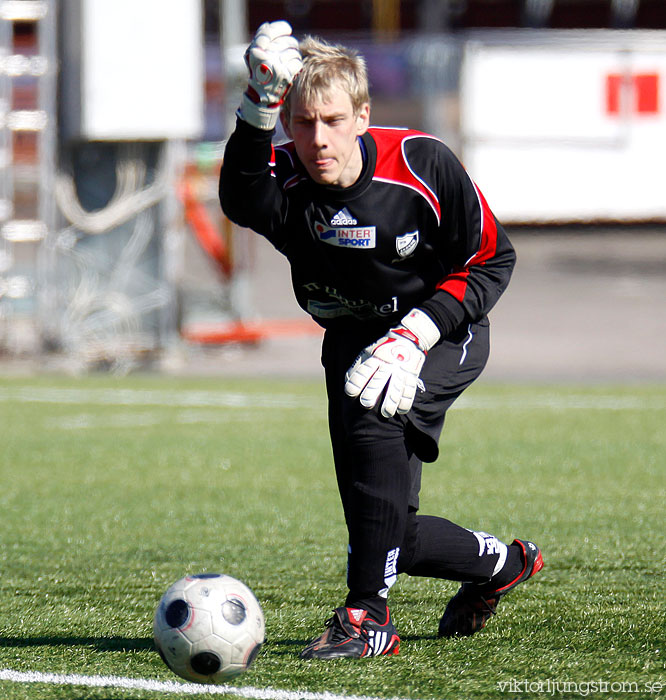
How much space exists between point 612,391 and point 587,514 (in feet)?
20.5

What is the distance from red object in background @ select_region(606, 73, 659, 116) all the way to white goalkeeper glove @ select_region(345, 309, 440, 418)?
56.2 ft

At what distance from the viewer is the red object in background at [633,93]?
19.7 m

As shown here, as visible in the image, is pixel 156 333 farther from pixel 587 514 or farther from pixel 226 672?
pixel 226 672

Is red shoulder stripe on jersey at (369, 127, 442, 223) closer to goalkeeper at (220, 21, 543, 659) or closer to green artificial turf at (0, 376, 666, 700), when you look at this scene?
goalkeeper at (220, 21, 543, 659)

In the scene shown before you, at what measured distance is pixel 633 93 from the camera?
1977cm

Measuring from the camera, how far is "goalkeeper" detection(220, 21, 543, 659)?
11.2ft

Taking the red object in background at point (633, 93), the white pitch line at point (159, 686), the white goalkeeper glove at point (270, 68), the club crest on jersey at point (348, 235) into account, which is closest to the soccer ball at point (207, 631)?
the white pitch line at point (159, 686)

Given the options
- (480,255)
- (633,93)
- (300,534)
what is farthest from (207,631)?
(633,93)

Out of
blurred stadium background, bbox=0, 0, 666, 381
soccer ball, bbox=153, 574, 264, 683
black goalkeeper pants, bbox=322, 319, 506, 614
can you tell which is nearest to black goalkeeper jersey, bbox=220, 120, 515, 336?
black goalkeeper pants, bbox=322, 319, 506, 614

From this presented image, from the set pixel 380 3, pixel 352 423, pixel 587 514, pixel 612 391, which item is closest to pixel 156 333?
pixel 612 391

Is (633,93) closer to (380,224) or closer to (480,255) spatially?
(480,255)

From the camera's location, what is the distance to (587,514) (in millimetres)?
5961

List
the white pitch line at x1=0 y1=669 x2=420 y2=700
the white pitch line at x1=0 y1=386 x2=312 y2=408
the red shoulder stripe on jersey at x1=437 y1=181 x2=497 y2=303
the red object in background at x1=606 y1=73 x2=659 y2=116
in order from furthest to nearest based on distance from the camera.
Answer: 1. the red object in background at x1=606 y1=73 x2=659 y2=116
2. the white pitch line at x1=0 y1=386 x2=312 y2=408
3. the red shoulder stripe on jersey at x1=437 y1=181 x2=497 y2=303
4. the white pitch line at x1=0 y1=669 x2=420 y2=700

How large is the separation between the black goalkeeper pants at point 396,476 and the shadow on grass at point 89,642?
2.15 ft
